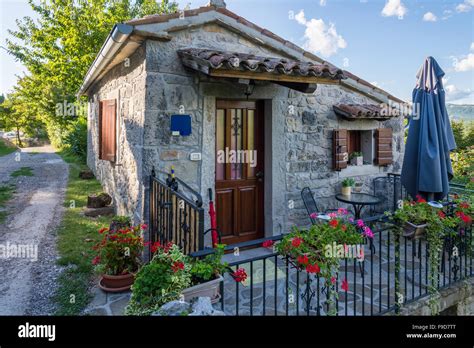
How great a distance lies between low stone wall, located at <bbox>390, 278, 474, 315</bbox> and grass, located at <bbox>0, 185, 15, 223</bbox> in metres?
7.85

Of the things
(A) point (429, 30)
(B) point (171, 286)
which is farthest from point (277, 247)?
(A) point (429, 30)

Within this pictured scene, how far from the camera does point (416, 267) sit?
184 inches

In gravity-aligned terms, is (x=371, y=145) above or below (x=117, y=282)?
above

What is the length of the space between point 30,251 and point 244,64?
453cm

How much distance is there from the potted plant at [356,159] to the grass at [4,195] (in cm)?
750

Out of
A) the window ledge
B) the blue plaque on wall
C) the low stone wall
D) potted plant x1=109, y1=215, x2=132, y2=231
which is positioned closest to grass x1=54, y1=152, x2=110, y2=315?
potted plant x1=109, y1=215, x2=132, y2=231

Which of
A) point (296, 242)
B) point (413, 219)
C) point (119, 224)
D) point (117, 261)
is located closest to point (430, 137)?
point (413, 219)

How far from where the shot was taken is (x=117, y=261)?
164 inches

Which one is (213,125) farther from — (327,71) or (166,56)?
(327,71)

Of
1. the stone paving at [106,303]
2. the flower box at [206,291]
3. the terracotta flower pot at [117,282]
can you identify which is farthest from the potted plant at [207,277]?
the terracotta flower pot at [117,282]

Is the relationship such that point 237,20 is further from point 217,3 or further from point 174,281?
point 174,281

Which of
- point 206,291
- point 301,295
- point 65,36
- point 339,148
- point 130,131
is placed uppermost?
point 65,36

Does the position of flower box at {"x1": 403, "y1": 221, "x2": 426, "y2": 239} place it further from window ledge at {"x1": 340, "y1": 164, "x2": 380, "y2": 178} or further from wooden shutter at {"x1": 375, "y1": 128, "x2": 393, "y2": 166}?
wooden shutter at {"x1": 375, "y1": 128, "x2": 393, "y2": 166}

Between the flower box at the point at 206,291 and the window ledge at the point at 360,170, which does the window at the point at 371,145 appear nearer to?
the window ledge at the point at 360,170
